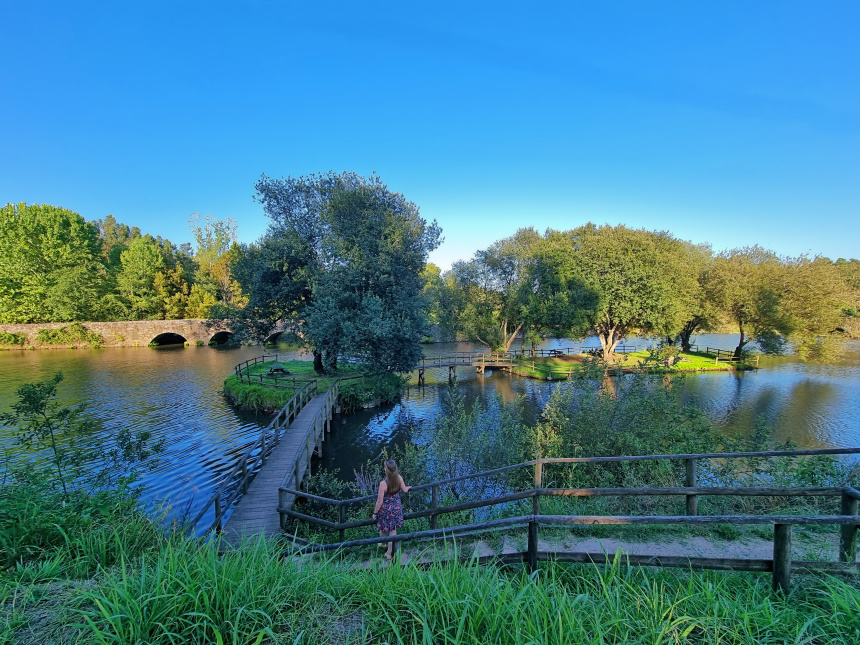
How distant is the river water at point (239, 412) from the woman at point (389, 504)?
7703mm

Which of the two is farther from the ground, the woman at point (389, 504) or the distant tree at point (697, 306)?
the distant tree at point (697, 306)

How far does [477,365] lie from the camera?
109 feet

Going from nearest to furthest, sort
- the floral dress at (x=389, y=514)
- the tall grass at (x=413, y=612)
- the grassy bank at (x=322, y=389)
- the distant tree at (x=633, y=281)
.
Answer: the tall grass at (x=413, y=612)
the floral dress at (x=389, y=514)
the grassy bank at (x=322, y=389)
the distant tree at (x=633, y=281)

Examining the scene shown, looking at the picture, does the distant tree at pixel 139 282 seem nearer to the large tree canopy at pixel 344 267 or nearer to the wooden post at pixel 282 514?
the large tree canopy at pixel 344 267

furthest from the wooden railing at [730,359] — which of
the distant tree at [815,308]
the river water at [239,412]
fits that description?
the distant tree at [815,308]

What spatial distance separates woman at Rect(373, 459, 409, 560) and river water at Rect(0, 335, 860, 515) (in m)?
7.70

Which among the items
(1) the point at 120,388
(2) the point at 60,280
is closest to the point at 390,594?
(1) the point at 120,388

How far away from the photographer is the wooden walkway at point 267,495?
27.8 ft

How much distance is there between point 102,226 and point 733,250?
154410 millimetres

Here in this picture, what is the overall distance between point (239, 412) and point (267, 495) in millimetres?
12680

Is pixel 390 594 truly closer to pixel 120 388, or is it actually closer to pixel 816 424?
pixel 816 424

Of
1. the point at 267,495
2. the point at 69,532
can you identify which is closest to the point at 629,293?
the point at 267,495

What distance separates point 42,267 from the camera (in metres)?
45.6

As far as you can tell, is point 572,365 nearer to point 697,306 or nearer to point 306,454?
point 697,306
